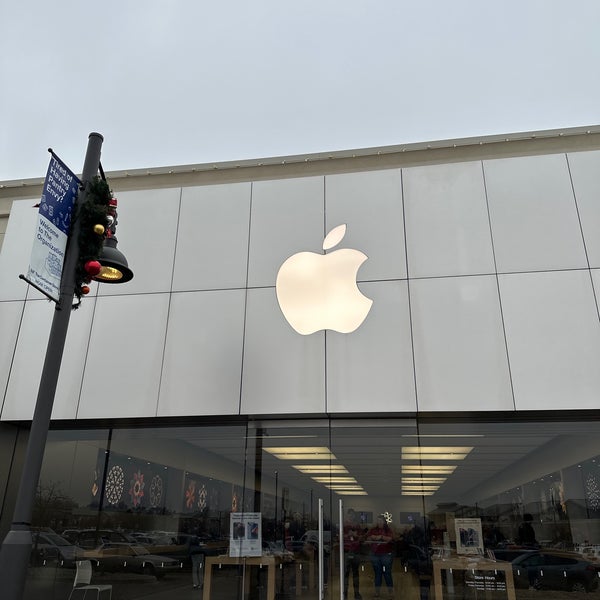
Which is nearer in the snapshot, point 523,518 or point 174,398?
point 523,518

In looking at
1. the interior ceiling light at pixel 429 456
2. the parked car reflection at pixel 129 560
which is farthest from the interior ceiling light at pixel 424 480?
the parked car reflection at pixel 129 560

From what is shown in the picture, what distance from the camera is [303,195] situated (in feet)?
28.9

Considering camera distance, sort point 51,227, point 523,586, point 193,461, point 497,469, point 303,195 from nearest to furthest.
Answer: point 51,227, point 523,586, point 497,469, point 193,461, point 303,195

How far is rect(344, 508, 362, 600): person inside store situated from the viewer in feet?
23.3

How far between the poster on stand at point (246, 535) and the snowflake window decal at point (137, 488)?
158 centimetres

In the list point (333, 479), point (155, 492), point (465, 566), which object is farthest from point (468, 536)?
point (155, 492)

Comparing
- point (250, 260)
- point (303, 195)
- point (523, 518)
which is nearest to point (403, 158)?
point (303, 195)

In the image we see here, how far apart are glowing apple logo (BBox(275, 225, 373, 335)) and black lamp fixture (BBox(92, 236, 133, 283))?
3.44m

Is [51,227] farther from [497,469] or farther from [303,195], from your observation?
[497,469]

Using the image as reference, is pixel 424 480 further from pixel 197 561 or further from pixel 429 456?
pixel 197 561

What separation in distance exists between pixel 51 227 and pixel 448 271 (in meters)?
5.77

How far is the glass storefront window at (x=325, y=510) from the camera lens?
7035mm

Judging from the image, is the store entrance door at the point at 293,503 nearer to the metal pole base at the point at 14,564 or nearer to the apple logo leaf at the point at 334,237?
the apple logo leaf at the point at 334,237

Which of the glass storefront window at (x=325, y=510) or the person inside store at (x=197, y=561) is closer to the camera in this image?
the glass storefront window at (x=325, y=510)
